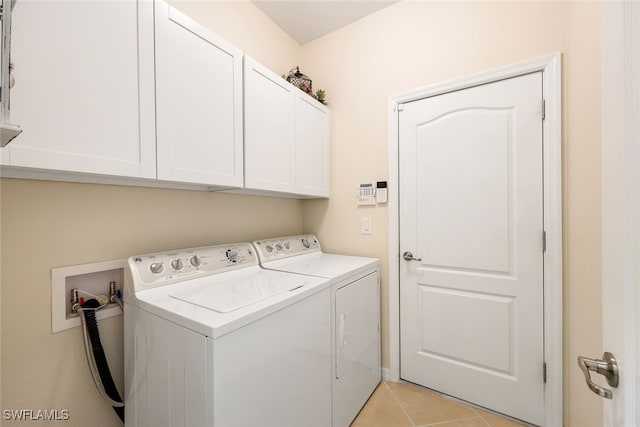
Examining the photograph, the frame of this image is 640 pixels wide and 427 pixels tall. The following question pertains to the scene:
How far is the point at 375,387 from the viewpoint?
1.93m

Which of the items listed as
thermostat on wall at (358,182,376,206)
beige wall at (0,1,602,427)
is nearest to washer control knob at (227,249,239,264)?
beige wall at (0,1,602,427)

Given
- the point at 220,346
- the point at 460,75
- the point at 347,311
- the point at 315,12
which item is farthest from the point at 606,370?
the point at 315,12

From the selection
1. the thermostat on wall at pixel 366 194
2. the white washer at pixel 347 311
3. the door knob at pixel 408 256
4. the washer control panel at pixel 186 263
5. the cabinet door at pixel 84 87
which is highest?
the cabinet door at pixel 84 87

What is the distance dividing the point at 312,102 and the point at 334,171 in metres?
0.59

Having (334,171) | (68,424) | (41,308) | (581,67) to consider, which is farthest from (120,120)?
(581,67)

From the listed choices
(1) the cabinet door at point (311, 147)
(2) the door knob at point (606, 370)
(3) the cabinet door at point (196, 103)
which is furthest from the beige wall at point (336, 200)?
(2) the door knob at point (606, 370)

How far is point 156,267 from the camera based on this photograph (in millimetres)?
1217

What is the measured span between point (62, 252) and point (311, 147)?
5.16 ft

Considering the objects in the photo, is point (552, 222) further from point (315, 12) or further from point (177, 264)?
point (315, 12)

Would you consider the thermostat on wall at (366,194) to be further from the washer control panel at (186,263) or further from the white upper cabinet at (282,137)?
the washer control panel at (186,263)

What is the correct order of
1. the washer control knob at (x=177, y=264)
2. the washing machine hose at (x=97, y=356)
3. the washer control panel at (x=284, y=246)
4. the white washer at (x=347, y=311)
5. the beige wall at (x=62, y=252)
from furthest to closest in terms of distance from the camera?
the washer control panel at (x=284, y=246) < the white washer at (x=347, y=311) < the washer control knob at (x=177, y=264) < the washing machine hose at (x=97, y=356) < the beige wall at (x=62, y=252)

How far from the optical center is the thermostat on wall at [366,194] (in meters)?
2.12

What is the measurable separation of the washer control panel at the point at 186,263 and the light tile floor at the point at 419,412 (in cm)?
124

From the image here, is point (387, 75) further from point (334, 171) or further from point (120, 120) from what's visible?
point (120, 120)
